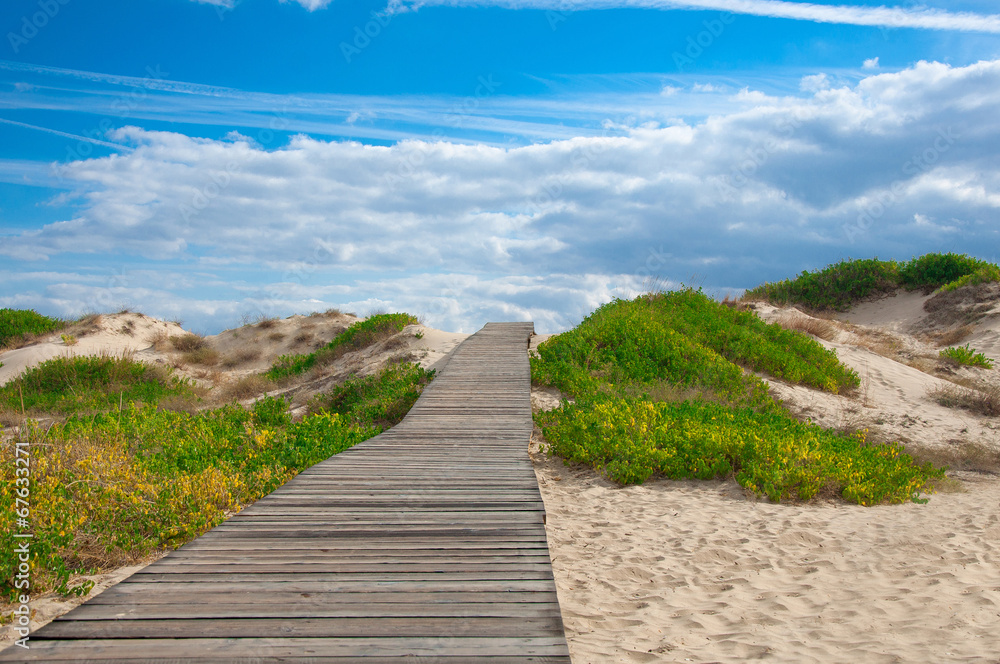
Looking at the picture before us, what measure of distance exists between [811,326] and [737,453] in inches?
457

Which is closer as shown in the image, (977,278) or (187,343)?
(977,278)

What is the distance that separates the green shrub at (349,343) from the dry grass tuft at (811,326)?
1127 cm

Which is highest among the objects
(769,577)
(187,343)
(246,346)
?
(187,343)

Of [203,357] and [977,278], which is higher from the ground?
[977,278]

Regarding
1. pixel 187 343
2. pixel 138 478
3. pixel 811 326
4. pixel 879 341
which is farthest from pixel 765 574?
pixel 187 343

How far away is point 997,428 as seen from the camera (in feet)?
35.9

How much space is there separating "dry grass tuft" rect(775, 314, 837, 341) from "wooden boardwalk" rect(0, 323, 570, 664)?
47.1 feet

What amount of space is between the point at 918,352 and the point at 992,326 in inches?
128

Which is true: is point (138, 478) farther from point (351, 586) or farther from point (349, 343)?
point (349, 343)

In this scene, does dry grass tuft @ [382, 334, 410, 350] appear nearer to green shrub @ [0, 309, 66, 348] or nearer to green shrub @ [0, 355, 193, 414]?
green shrub @ [0, 355, 193, 414]

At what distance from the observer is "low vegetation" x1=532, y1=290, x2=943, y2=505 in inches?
290

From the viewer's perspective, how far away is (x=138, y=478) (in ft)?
20.0

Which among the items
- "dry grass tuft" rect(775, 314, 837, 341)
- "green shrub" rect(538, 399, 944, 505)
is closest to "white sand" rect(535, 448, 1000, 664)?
"green shrub" rect(538, 399, 944, 505)

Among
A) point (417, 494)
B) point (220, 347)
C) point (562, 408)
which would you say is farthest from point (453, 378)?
point (220, 347)
